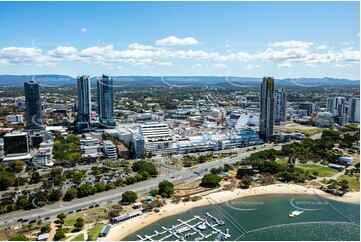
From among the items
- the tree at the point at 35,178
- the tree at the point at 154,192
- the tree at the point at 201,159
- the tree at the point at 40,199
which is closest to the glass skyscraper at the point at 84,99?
the tree at the point at 201,159

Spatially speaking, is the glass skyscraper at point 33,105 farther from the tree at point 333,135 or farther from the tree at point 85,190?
the tree at point 333,135

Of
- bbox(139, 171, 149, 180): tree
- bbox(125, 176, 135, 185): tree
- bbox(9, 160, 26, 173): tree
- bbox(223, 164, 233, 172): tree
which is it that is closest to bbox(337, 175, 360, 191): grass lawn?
bbox(223, 164, 233, 172): tree

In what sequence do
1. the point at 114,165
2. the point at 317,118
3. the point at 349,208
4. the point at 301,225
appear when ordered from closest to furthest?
the point at 301,225 → the point at 349,208 → the point at 114,165 → the point at 317,118

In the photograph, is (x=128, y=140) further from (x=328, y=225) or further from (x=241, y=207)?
(x=328, y=225)

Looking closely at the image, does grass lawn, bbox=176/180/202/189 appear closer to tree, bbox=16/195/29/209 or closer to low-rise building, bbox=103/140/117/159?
tree, bbox=16/195/29/209

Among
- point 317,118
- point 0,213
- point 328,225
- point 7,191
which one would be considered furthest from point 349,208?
point 317,118

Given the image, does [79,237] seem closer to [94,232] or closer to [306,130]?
[94,232]

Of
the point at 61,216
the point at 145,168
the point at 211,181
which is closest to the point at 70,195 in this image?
the point at 61,216
